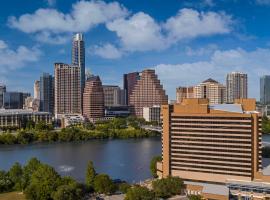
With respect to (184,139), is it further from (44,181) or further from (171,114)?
(44,181)

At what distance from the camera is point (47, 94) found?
105m

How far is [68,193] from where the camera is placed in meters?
22.8

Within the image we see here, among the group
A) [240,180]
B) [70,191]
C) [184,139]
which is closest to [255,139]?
[240,180]

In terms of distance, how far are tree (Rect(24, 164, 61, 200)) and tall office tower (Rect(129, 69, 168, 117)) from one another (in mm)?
65015

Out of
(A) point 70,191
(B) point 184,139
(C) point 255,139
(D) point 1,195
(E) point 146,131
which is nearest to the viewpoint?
(A) point 70,191

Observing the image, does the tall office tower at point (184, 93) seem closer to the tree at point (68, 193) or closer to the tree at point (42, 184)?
the tree at point (42, 184)

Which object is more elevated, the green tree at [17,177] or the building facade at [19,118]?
the building facade at [19,118]

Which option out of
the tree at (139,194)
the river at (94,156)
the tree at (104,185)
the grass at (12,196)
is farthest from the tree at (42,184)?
the river at (94,156)

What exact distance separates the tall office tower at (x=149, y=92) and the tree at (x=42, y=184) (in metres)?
65.0

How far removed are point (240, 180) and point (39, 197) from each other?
1300cm

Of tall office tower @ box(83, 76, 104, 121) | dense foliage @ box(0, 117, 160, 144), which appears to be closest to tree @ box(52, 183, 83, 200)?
dense foliage @ box(0, 117, 160, 144)

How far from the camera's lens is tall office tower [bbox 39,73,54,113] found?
103312 millimetres

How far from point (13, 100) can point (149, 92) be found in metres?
51.2

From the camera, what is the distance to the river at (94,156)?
3369 cm
